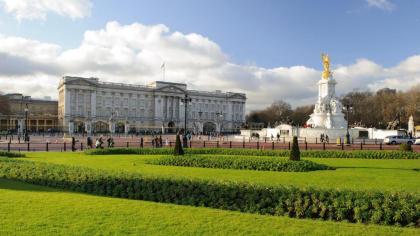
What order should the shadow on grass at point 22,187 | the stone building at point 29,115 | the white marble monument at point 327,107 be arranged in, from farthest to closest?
the stone building at point 29,115 < the white marble monument at point 327,107 < the shadow on grass at point 22,187

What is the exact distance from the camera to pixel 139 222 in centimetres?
802

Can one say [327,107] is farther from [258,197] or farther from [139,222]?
[139,222]

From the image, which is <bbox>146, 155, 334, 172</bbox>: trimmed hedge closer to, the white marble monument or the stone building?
the white marble monument

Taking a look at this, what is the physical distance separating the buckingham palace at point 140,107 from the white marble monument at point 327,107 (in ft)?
174

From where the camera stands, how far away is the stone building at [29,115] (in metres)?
114

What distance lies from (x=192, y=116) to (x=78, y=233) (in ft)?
472

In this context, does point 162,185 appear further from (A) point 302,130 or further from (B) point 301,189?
(A) point 302,130

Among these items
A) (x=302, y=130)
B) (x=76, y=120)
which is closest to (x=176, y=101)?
(x=76, y=120)

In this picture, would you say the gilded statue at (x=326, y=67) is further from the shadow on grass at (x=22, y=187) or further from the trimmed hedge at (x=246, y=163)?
the shadow on grass at (x=22, y=187)

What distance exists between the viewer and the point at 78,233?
7211mm

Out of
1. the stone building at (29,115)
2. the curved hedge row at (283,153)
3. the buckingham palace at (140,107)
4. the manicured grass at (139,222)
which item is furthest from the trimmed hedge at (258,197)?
the buckingham palace at (140,107)

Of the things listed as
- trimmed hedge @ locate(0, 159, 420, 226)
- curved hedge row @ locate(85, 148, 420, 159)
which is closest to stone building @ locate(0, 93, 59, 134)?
curved hedge row @ locate(85, 148, 420, 159)

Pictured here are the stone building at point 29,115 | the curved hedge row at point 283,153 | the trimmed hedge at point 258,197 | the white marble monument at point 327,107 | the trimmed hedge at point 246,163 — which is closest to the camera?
the trimmed hedge at point 258,197

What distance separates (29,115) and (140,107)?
114 ft
